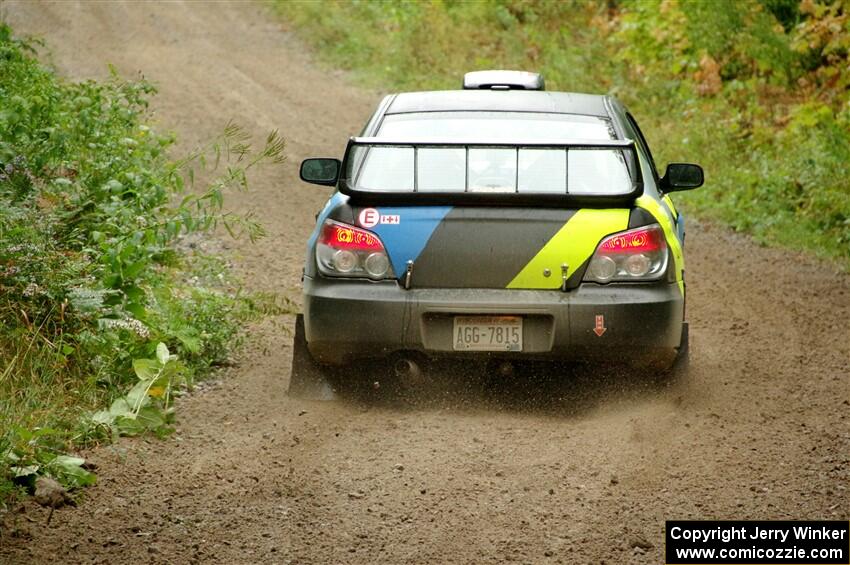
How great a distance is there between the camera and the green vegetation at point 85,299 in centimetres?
611

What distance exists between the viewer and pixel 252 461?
582 centimetres

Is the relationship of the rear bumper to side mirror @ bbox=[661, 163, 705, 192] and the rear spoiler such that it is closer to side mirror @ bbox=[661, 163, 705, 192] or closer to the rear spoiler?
the rear spoiler

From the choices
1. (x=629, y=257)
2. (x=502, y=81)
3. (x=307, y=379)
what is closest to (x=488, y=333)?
(x=629, y=257)

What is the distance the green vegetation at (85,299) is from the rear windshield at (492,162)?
29.4 inches

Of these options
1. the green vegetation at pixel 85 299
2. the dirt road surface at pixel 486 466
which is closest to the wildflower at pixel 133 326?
the green vegetation at pixel 85 299

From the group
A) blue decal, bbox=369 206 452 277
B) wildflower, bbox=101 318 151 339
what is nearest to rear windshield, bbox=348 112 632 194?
blue decal, bbox=369 206 452 277

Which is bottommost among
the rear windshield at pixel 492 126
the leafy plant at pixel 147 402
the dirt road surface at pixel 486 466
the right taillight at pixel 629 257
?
the dirt road surface at pixel 486 466

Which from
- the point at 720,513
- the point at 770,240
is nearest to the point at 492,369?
the point at 720,513

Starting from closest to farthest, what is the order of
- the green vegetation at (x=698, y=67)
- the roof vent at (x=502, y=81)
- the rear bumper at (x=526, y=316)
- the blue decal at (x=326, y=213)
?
1. the rear bumper at (x=526, y=316)
2. the blue decal at (x=326, y=213)
3. the roof vent at (x=502, y=81)
4. the green vegetation at (x=698, y=67)

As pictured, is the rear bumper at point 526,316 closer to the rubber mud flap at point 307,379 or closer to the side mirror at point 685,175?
the rubber mud flap at point 307,379

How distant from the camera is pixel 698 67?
1698 cm

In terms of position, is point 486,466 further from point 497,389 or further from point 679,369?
point 679,369

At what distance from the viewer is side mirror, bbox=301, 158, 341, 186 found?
7027mm

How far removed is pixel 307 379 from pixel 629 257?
1830 millimetres
